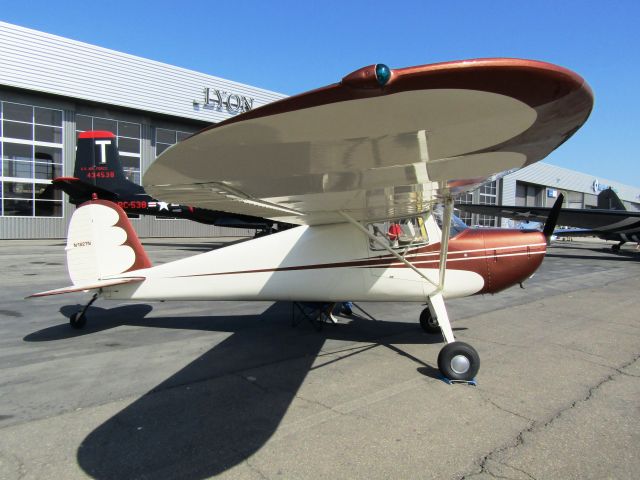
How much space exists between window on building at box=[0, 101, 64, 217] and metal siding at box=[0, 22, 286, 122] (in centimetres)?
188

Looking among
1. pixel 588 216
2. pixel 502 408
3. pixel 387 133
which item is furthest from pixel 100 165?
pixel 588 216

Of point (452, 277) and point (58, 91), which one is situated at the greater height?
point (58, 91)

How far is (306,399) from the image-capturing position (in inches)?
153

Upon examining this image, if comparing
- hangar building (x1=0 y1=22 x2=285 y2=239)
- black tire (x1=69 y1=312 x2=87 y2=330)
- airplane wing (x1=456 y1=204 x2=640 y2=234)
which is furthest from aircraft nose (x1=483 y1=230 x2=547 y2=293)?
hangar building (x1=0 y1=22 x2=285 y2=239)

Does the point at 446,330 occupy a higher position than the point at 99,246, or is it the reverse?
the point at 99,246

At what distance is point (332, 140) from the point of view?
1999 millimetres

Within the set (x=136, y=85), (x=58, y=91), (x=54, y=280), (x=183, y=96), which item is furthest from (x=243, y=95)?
(x=54, y=280)

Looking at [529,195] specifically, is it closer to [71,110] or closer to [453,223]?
[71,110]

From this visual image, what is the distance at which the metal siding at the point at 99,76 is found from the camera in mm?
23453

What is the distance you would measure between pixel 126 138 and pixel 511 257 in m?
28.4

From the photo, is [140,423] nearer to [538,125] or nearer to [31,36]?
[538,125]

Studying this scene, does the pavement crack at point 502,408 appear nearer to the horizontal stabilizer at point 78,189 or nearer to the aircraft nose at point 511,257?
the aircraft nose at point 511,257

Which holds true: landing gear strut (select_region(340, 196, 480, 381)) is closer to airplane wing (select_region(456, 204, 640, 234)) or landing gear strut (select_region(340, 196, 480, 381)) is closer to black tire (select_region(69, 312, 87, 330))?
black tire (select_region(69, 312, 87, 330))

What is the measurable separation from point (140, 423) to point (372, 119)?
10.1 ft
